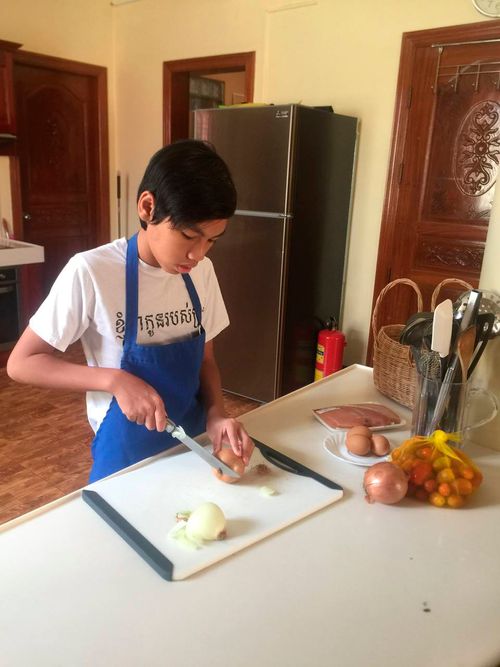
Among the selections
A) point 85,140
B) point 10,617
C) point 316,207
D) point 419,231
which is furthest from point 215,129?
point 10,617

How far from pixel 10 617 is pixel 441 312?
30.4 inches

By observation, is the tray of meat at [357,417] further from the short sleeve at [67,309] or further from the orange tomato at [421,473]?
the short sleeve at [67,309]

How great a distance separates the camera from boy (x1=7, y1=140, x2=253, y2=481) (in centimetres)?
98

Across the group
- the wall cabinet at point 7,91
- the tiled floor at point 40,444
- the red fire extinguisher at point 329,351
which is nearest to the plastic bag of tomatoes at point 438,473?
the tiled floor at point 40,444

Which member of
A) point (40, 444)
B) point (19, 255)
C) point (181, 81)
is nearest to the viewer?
point (40, 444)

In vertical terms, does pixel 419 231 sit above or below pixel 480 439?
above

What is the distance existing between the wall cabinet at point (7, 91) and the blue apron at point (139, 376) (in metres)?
2.79

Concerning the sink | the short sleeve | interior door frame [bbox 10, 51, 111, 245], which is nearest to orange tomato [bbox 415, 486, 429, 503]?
the short sleeve

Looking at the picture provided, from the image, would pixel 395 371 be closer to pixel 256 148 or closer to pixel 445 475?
pixel 445 475

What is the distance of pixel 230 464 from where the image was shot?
97 centimetres

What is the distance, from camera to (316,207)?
2996 millimetres

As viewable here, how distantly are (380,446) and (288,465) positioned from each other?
18cm

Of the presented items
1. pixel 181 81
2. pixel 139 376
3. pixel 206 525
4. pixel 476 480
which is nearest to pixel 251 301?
pixel 181 81

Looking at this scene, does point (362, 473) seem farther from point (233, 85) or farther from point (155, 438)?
point (233, 85)
